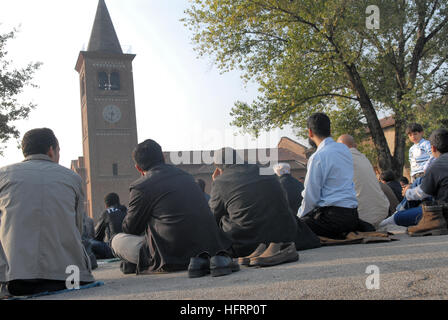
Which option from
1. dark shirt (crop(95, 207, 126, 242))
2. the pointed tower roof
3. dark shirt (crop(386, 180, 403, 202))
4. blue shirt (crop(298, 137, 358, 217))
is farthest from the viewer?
the pointed tower roof

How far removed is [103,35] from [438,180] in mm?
56191

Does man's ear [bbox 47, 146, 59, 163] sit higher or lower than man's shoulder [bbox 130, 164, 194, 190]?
higher

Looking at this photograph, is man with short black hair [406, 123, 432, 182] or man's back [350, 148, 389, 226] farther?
man with short black hair [406, 123, 432, 182]

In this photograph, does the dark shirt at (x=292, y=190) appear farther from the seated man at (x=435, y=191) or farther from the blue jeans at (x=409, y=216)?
the seated man at (x=435, y=191)

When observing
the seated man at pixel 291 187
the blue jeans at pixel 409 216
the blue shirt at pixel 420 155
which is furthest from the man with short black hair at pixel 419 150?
the seated man at pixel 291 187

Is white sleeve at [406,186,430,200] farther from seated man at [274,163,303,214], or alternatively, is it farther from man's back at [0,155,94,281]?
man's back at [0,155,94,281]

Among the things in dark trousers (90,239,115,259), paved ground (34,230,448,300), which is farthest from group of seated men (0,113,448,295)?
dark trousers (90,239,115,259)

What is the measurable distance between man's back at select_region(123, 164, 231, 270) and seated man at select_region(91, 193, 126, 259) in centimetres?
369

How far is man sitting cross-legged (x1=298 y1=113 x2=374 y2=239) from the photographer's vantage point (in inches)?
237

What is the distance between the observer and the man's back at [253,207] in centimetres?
546

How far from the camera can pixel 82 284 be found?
4465 mm

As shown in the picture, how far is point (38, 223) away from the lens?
4203 millimetres

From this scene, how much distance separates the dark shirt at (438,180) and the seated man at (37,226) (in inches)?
184

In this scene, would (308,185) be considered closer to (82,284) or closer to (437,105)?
(82,284)
